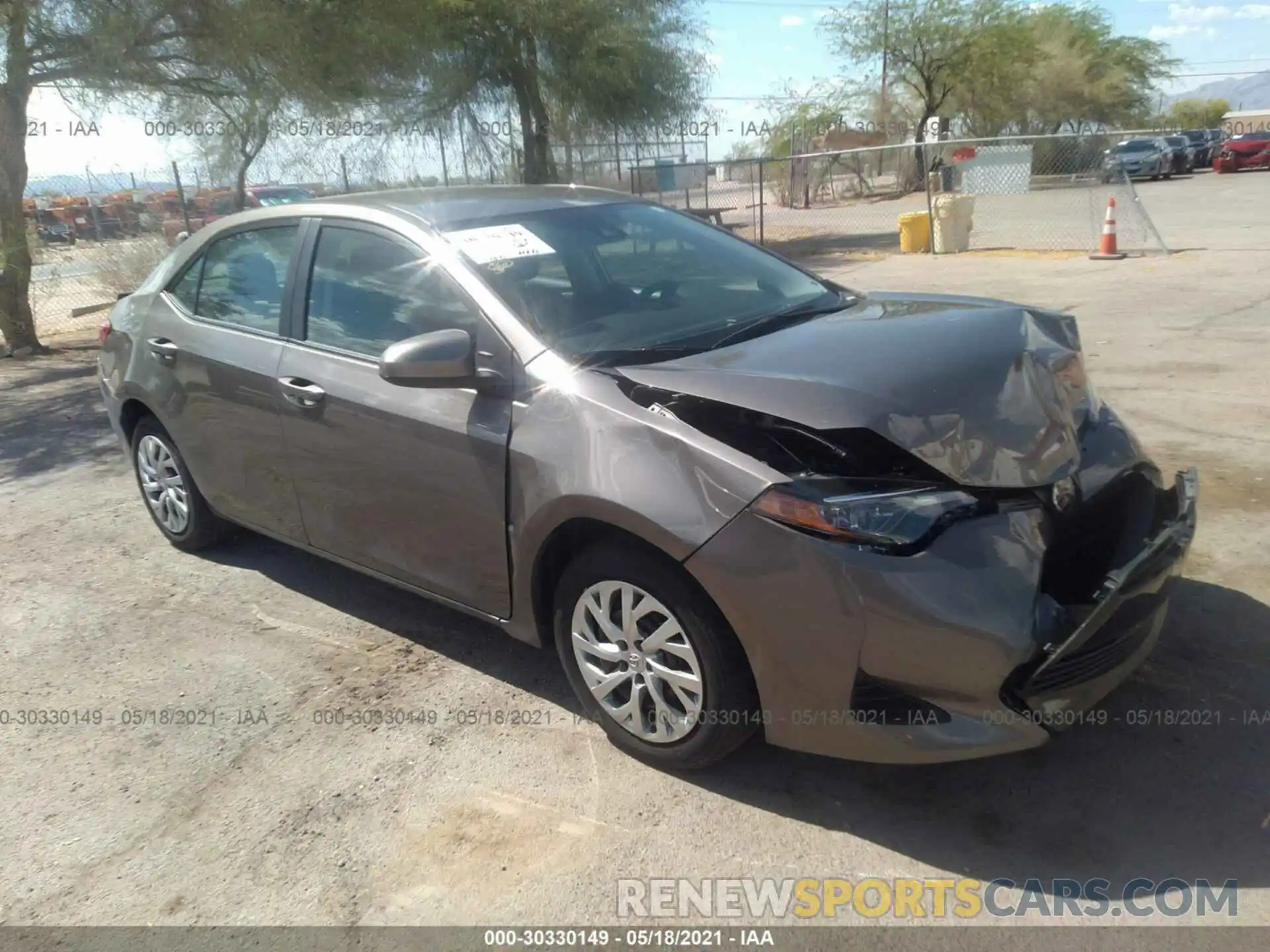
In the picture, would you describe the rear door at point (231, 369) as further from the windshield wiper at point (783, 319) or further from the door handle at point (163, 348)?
the windshield wiper at point (783, 319)

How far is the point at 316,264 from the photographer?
13.5 feet

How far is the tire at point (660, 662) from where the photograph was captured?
9.56 ft

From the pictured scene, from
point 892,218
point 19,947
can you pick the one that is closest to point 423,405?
point 19,947

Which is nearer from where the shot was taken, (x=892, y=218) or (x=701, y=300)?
(x=701, y=300)

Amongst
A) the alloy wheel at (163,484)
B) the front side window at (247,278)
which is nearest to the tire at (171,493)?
the alloy wheel at (163,484)

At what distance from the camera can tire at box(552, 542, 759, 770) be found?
2.91 m

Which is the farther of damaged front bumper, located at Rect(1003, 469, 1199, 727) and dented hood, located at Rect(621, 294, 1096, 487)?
dented hood, located at Rect(621, 294, 1096, 487)

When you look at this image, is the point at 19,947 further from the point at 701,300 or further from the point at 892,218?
the point at 892,218

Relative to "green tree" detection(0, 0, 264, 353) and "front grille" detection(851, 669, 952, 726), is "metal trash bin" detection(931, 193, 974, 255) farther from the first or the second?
"front grille" detection(851, 669, 952, 726)

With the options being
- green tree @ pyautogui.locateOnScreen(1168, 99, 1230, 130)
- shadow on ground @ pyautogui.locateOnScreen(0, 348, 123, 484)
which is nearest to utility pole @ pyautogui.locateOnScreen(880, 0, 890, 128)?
green tree @ pyautogui.locateOnScreen(1168, 99, 1230, 130)

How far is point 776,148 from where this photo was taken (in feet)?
128

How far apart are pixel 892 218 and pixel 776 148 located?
14265mm

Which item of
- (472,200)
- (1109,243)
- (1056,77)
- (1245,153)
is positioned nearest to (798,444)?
(472,200)

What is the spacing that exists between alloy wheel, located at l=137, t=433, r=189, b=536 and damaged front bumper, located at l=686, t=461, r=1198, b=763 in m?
3.33
